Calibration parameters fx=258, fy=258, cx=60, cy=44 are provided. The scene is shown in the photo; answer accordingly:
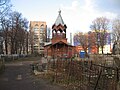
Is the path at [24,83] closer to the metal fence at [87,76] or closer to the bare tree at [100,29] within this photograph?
the metal fence at [87,76]

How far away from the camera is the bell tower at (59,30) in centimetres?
4800

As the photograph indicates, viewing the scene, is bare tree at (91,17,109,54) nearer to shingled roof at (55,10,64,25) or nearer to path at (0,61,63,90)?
shingled roof at (55,10,64,25)

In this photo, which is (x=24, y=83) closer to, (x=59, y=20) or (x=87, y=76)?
(x=87, y=76)

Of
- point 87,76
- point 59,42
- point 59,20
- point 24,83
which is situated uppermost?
point 59,20

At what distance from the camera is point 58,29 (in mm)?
48438

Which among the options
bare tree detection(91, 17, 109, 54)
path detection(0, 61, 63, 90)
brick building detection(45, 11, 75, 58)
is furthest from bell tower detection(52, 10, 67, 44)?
bare tree detection(91, 17, 109, 54)

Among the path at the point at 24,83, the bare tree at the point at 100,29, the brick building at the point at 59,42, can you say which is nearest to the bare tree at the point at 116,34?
the bare tree at the point at 100,29

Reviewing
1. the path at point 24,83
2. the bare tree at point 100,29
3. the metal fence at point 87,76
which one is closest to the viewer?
the metal fence at point 87,76

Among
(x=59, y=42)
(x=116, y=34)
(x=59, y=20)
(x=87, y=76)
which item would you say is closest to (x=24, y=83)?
(x=87, y=76)

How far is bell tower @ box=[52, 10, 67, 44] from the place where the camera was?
48.0 m

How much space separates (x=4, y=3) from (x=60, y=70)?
24581 mm

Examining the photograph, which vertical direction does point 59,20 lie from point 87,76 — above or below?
above

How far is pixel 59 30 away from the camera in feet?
161

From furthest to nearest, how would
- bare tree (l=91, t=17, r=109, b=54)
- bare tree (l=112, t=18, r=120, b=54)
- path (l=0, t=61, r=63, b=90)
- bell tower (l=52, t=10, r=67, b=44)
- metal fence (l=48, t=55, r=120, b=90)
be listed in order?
bare tree (l=91, t=17, r=109, b=54) → bare tree (l=112, t=18, r=120, b=54) → bell tower (l=52, t=10, r=67, b=44) → path (l=0, t=61, r=63, b=90) → metal fence (l=48, t=55, r=120, b=90)
